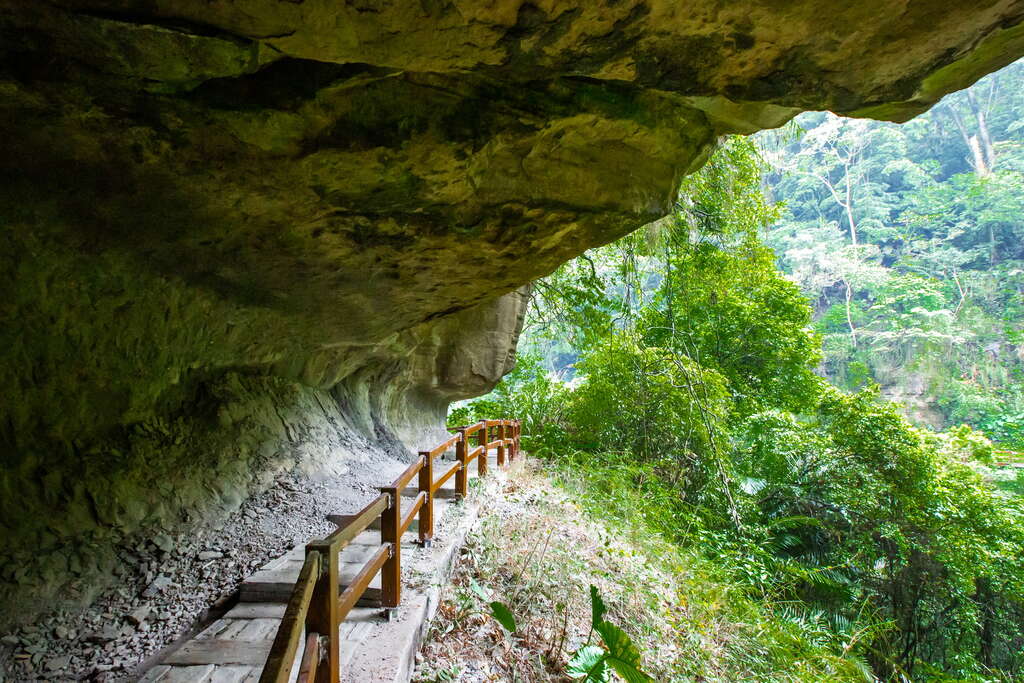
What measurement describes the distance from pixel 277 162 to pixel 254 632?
2.77m

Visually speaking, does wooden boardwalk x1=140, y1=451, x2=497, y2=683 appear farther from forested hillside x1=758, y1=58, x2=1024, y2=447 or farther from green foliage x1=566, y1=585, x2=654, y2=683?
forested hillside x1=758, y1=58, x2=1024, y2=447

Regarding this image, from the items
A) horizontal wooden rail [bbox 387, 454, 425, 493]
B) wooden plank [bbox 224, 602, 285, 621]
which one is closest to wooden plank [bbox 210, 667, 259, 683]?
wooden plank [bbox 224, 602, 285, 621]

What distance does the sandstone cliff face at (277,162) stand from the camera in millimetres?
2234

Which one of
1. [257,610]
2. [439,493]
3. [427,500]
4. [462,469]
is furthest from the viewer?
[439,493]

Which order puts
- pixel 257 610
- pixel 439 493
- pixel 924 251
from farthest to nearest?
pixel 924 251 < pixel 439 493 < pixel 257 610

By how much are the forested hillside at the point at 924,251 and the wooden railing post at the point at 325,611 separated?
21.7m

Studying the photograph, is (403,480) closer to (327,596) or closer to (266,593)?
(266,593)

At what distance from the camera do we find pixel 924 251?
30141 mm

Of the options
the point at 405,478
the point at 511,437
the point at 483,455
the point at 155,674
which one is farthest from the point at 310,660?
the point at 511,437

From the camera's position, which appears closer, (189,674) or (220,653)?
(189,674)

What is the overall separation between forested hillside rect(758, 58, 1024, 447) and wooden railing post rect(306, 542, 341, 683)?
2172 cm

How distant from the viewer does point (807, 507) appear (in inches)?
415

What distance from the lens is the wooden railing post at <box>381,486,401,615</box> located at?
3.14m

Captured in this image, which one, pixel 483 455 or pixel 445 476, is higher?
pixel 445 476
